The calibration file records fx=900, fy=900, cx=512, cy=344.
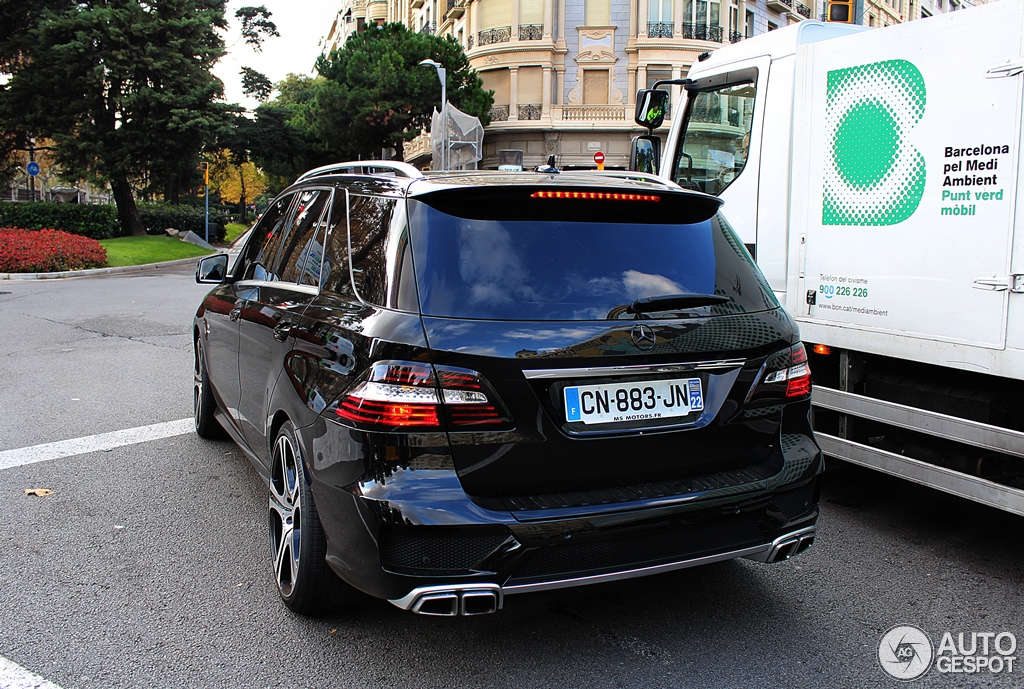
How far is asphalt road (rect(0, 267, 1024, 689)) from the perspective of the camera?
306 cm

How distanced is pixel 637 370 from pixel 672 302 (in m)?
0.34

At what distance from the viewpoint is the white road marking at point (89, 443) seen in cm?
574

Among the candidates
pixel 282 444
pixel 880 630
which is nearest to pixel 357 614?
pixel 282 444

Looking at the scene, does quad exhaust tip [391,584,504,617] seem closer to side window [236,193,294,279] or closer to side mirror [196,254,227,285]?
side window [236,193,294,279]

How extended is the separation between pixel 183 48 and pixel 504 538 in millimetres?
37612

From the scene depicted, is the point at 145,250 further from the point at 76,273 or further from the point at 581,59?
the point at 581,59

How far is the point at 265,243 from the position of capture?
479cm

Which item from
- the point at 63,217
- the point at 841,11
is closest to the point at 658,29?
the point at 63,217

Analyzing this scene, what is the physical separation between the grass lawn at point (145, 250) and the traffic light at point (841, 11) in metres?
23.6

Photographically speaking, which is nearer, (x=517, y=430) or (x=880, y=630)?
(x=517, y=430)

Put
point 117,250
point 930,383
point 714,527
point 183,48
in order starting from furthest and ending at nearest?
point 183,48, point 117,250, point 930,383, point 714,527

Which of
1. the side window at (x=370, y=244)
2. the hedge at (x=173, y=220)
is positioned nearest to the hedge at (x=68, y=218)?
the hedge at (x=173, y=220)

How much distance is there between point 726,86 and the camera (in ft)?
18.9

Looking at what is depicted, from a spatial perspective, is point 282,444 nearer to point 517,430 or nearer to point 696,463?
point 517,430
